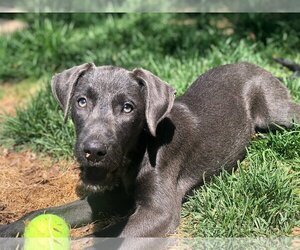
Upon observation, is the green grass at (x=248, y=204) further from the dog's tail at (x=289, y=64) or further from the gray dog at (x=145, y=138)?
the dog's tail at (x=289, y=64)

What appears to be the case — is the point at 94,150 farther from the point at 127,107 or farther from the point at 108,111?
the point at 127,107

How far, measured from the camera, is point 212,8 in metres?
10.8

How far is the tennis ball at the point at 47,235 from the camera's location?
179 inches

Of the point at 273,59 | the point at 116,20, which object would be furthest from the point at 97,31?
the point at 273,59

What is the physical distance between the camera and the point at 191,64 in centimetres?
855

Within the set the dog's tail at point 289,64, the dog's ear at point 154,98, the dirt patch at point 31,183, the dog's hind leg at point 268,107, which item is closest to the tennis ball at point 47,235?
the dog's ear at point 154,98

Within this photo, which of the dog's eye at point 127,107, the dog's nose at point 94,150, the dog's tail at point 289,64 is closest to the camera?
the dog's nose at point 94,150

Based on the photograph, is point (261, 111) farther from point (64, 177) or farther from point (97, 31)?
point (97, 31)

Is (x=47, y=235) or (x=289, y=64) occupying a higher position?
(x=47, y=235)

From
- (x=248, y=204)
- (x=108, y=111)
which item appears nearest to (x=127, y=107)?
(x=108, y=111)

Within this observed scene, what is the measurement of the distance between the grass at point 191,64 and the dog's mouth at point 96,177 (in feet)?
2.36

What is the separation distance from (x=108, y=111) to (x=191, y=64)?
3454 mm

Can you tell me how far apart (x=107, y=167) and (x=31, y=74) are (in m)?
4.62

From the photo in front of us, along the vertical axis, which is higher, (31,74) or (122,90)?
(122,90)
